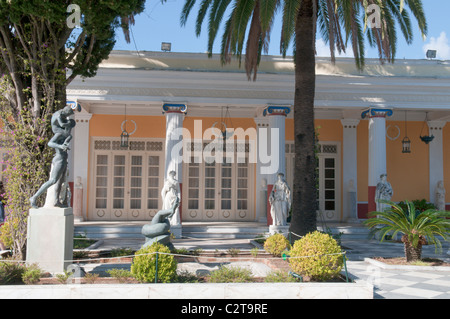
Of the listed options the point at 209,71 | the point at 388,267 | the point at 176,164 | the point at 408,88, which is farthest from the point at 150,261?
the point at 408,88

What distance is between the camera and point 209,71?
1362 cm

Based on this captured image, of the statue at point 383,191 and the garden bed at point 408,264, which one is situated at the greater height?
the statue at point 383,191

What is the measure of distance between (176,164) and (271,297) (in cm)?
804

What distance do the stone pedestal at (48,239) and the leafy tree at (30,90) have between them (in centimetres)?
111

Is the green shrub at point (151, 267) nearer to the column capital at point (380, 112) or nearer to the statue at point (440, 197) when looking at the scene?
the column capital at point (380, 112)

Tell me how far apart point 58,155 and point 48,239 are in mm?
1388

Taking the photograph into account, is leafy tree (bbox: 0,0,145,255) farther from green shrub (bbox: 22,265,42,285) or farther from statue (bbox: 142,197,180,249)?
statue (bbox: 142,197,180,249)

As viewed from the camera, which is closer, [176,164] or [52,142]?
[52,142]

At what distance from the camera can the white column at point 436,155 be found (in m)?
16.5

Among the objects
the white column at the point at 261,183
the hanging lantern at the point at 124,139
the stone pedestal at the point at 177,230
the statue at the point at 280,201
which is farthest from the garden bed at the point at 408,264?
the hanging lantern at the point at 124,139

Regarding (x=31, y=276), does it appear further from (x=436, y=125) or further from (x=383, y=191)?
(x=436, y=125)
